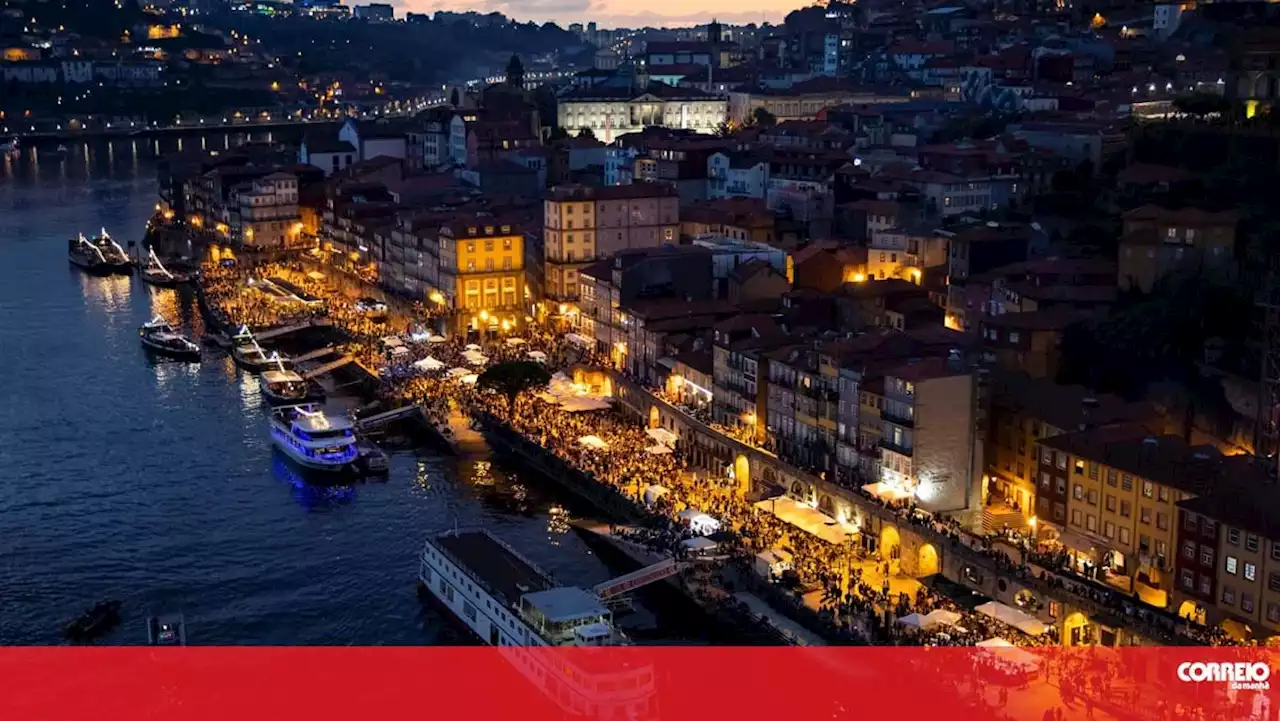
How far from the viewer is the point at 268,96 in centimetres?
9181

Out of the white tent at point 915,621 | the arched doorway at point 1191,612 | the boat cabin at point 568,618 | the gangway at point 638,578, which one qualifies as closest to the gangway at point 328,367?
the gangway at point 638,578

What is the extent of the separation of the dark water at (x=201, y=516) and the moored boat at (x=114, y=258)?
9355mm

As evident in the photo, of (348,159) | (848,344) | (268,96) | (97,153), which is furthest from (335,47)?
(848,344)

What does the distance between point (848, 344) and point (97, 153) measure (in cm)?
6085

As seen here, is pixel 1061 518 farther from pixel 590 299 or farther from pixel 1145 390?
pixel 590 299

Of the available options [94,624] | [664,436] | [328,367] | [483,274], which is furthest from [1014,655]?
[483,274]

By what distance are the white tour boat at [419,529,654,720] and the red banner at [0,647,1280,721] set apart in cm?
3

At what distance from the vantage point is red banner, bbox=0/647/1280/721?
13664 mm

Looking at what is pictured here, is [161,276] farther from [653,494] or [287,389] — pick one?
[653,494]

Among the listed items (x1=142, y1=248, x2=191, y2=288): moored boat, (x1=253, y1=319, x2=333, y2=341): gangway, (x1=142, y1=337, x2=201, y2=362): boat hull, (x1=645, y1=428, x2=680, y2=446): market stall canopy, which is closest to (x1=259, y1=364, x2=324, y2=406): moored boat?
(x1=142, y1=337, x2=201, y2=362): boat hull

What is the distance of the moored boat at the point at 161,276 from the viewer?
37844mm

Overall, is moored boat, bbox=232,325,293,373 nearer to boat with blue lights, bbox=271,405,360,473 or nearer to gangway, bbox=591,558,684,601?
boat with blue lights, bbox=271,405,360,473

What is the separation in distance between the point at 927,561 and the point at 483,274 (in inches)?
607

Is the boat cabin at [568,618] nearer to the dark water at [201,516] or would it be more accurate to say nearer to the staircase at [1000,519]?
the dark water at [201,516]
